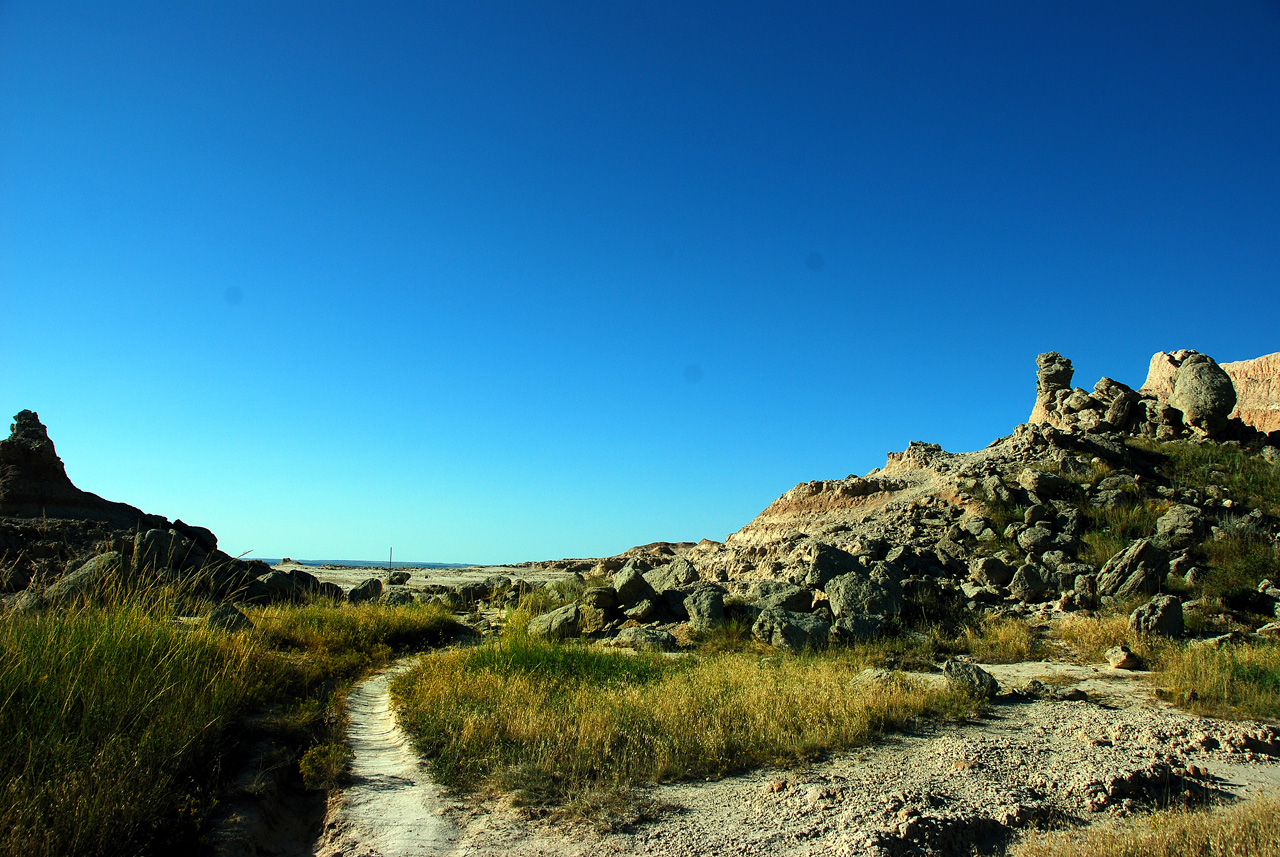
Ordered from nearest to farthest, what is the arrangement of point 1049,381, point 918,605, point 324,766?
point 324,766 < point 918,605 < point 1049,381

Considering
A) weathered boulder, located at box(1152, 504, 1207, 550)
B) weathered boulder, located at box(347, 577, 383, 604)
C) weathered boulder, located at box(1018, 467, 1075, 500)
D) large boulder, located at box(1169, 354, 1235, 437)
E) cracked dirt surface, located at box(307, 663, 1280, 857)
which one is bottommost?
cracked dirt surface, located at box(307, 663, 1280, 857)

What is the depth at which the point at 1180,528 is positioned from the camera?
16.9 metres

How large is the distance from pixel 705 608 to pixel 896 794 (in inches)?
347

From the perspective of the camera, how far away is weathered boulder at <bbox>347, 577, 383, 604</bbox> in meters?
19.4

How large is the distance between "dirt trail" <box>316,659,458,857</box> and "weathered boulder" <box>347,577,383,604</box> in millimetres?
12112

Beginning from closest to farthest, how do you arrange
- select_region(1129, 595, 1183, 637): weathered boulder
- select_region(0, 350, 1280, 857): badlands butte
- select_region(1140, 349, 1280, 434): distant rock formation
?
select_region(0, 350, 1280, 857): badlands butte < select_region(1129, 595, 1183, 637): weathered boulder < select_region(1140, 349, 1280, 434): distant rock formation

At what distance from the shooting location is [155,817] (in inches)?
191

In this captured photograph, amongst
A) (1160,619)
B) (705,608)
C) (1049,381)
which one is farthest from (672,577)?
(1049,381)

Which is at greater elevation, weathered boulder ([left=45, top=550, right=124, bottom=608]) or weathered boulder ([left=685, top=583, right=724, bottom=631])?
weathered boulder ([left=45, top=550, right=124, bottom=608])

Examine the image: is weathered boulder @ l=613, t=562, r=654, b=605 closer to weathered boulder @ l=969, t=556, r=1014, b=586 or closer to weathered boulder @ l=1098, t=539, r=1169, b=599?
weathered boulder @ l=969, t=556, r=1014, b=586

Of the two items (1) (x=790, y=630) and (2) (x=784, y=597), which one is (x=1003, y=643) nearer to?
(1) (x=790, y=630)

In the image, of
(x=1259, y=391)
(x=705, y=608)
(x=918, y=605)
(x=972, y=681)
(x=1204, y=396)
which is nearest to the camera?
(x=972, y=681)

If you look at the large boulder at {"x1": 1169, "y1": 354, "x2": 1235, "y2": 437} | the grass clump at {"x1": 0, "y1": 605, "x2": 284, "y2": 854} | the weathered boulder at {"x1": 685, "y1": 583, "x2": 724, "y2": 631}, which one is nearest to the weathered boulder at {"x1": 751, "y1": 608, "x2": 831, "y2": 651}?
the weathered boulder at {"x1": 685, "y1": 583, "x2": 724, "y2": 631}

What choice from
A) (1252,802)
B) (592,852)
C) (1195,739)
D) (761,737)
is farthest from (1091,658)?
(592,852)
